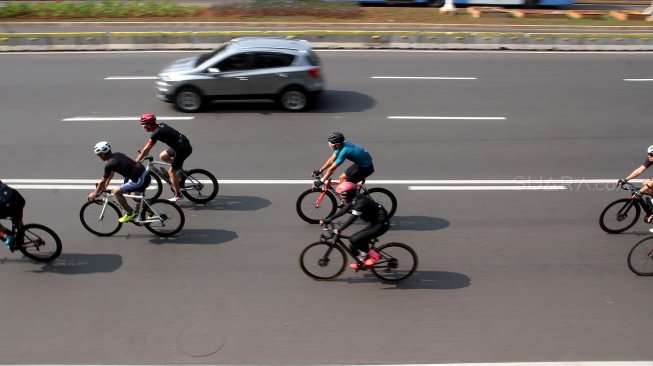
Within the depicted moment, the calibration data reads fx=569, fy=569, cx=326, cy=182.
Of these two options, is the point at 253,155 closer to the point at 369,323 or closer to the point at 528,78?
the point at 369,323

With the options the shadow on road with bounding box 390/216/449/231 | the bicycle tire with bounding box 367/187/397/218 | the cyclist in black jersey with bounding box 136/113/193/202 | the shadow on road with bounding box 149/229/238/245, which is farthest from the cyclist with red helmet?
the cyclist in black jersey with bounding box 136/113/193/202

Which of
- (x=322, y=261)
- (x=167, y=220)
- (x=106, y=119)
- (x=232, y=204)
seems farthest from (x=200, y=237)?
(x=106, y=119)

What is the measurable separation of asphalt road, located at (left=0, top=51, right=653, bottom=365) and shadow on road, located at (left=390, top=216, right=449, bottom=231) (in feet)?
0.12

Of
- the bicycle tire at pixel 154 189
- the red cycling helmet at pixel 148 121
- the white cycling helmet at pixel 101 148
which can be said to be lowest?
the bicycle tire at pixel 154 189

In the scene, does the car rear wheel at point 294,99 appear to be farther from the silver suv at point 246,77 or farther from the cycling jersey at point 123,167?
the cycling jersey at point 123,167

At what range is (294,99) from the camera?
46.9 feet

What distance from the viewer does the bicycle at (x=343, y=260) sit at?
778cm

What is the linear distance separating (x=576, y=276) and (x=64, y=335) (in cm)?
678

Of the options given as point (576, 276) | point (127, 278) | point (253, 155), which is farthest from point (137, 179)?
point (576, 276)

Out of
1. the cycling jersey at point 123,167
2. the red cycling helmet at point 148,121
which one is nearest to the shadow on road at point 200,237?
the cycling jersey at point 123,167

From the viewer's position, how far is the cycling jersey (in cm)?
839

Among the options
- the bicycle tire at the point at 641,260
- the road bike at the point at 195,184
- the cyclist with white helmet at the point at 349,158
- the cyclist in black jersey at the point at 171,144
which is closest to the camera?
the bicycle tire at the point at 641,260

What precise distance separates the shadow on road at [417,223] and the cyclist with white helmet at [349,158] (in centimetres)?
102

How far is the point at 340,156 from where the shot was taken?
8.78 meters
